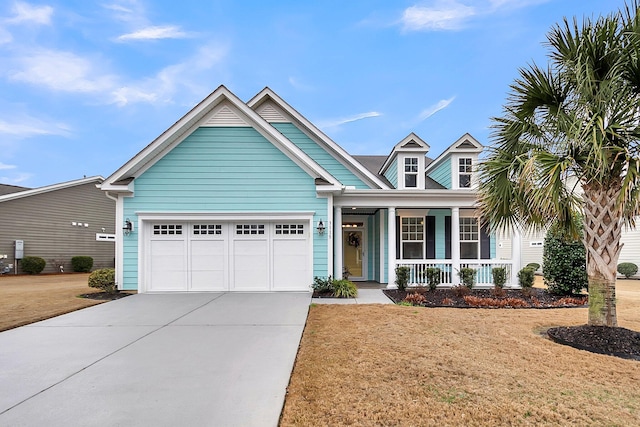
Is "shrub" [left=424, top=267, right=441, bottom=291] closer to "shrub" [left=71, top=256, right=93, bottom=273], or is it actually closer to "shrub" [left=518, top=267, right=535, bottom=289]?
"shrub" [left=518, top=267, right=535, bottom=289]

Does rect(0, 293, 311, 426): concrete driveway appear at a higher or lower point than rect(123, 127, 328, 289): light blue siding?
lower

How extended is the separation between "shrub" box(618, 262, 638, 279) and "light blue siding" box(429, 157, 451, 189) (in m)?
10.6

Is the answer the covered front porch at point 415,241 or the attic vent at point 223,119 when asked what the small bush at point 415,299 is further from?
the attic vent at point 223,119

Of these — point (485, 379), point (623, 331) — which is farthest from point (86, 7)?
point (623, 331)

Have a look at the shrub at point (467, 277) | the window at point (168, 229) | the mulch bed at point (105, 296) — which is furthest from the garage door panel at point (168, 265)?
the shrub at point (467, 277)

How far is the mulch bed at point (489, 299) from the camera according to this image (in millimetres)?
8828

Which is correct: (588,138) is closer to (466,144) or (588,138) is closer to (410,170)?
(410,170)

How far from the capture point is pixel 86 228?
21641 millimetres

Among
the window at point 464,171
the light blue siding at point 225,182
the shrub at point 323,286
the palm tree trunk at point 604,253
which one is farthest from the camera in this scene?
the window at point 464,171

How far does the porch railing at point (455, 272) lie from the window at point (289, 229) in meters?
3.38

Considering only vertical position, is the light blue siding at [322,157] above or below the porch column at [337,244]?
above

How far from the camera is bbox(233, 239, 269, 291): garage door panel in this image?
1062 centimetres

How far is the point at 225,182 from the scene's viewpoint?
10.6m

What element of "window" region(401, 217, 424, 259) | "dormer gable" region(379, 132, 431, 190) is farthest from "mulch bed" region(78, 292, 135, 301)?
"dormer gable" region(379, 132, 431, 190)
